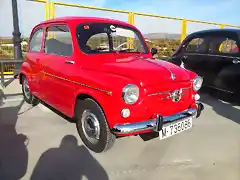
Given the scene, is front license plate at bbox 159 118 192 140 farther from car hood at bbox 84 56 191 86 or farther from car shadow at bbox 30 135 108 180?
car shadow at bbox 30 135 108 180

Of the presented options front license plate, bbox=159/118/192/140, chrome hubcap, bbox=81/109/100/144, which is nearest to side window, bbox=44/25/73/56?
chrome hubcap, bbox=81/109/100/144

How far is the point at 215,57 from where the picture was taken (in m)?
5.92

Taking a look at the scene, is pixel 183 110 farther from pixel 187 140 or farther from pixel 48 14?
pixel 48 14

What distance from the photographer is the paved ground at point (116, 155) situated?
2957 millimetres

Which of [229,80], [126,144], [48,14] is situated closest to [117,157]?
[126,144]

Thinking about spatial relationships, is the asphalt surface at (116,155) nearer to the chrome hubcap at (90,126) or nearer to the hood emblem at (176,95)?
the chrome hubcap at (90,126)

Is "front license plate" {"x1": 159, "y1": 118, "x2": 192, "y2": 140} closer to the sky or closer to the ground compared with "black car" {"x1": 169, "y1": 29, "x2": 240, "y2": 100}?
closer to the ground

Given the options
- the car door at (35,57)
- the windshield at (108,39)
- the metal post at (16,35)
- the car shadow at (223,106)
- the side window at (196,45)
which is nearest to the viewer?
the windshield at (108,39)

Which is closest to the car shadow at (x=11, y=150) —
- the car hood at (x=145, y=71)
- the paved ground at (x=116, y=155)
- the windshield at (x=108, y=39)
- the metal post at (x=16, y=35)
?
the paved ground at (x=116, y=155)

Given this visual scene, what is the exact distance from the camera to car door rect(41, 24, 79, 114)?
150 inches

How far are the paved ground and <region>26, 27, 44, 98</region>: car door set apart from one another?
→ 0.65 m

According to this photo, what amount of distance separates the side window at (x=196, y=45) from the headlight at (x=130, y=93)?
12.6 feet

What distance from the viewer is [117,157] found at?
3373 millimetres

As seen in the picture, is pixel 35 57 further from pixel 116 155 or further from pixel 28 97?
pixel 116 155
